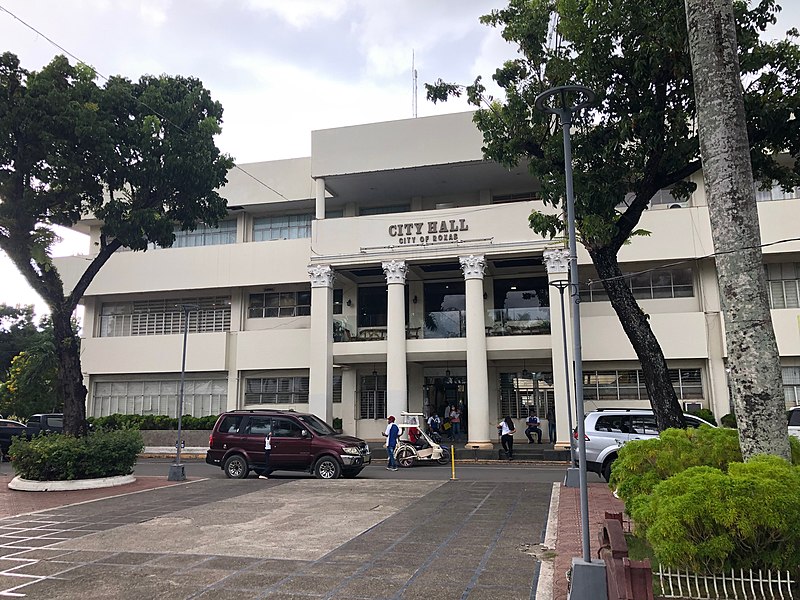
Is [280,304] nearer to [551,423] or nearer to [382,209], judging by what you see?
[382,209]

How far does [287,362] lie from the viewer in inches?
1137

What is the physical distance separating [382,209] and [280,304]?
21.6 feet

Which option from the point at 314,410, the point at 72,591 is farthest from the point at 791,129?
the point at 314,410

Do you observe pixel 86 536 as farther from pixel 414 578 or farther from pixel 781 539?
pixel 781 539

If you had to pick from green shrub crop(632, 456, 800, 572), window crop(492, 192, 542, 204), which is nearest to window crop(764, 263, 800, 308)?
window crop(492, 192, 542, 204)

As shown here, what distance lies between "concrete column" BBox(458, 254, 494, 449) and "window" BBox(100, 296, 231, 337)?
1256 centimetres

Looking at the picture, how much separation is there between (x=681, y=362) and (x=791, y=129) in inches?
561

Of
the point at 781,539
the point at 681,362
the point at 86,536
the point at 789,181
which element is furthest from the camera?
the point at 681,362

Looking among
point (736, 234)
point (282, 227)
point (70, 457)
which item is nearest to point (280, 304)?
point (282, 227)

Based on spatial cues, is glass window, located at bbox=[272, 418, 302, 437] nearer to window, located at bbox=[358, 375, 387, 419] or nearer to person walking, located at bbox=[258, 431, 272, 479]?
person walking, located at bbox=[258, 431, 272, 479]

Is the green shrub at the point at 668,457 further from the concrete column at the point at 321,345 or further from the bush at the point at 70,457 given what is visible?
the concrete column at the point at 321,345

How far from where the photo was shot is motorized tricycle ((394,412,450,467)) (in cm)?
2119

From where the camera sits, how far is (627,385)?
25656mm

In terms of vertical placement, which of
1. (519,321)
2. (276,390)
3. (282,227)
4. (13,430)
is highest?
(282,227)
